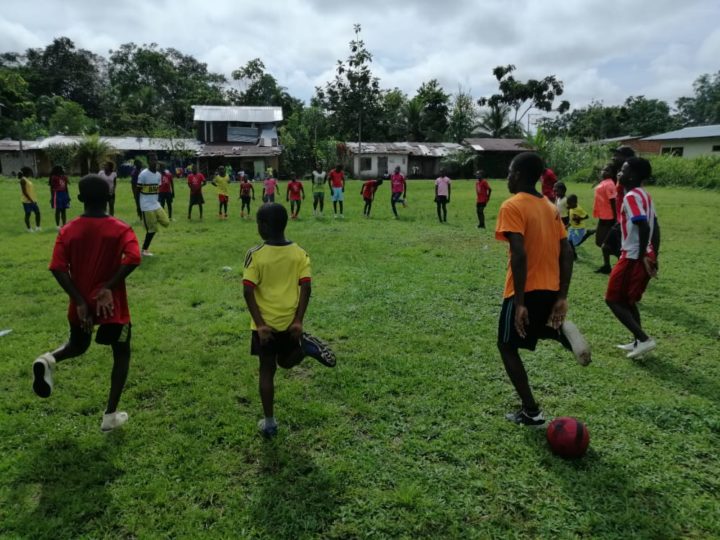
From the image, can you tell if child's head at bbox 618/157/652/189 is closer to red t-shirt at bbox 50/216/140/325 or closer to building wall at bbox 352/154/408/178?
red t-shirt at bbox 50/216/140/325

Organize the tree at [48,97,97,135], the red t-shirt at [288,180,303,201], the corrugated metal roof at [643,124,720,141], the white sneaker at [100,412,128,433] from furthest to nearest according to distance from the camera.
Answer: the tree at [48,97,97,135] < the corrugated metal roof at [643,124,720,141] < the red t-shirt at [288,180,303,201] < the white sneaker at [100,412,128,433]

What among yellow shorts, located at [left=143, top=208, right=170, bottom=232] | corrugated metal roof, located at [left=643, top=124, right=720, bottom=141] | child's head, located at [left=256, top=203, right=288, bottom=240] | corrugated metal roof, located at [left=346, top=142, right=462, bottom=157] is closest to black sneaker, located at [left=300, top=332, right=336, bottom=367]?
child's head, located at [left=256, top=203, right=288, bottom=240]

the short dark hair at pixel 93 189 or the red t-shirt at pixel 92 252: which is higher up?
the short dark hair at pixel 93 189

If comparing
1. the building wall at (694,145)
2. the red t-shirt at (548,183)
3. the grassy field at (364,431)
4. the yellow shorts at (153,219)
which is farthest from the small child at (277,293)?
the building wall at (694,145)

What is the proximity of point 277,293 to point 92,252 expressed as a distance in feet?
4.37

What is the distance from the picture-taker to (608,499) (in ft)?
10.1

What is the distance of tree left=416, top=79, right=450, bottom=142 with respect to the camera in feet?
169

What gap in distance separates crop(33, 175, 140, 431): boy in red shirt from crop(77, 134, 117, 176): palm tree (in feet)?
118

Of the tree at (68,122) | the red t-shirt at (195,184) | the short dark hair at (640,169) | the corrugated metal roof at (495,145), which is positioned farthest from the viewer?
the tree at (68,122)

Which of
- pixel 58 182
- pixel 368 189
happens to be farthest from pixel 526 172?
pixel 368 189

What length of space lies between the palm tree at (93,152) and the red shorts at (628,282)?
37017 mm

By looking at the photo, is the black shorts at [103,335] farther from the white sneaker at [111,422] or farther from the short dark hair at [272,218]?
the short dark hair at [272,218]

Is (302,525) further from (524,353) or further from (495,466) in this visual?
(524,353)

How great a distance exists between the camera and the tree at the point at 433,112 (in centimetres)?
5166
